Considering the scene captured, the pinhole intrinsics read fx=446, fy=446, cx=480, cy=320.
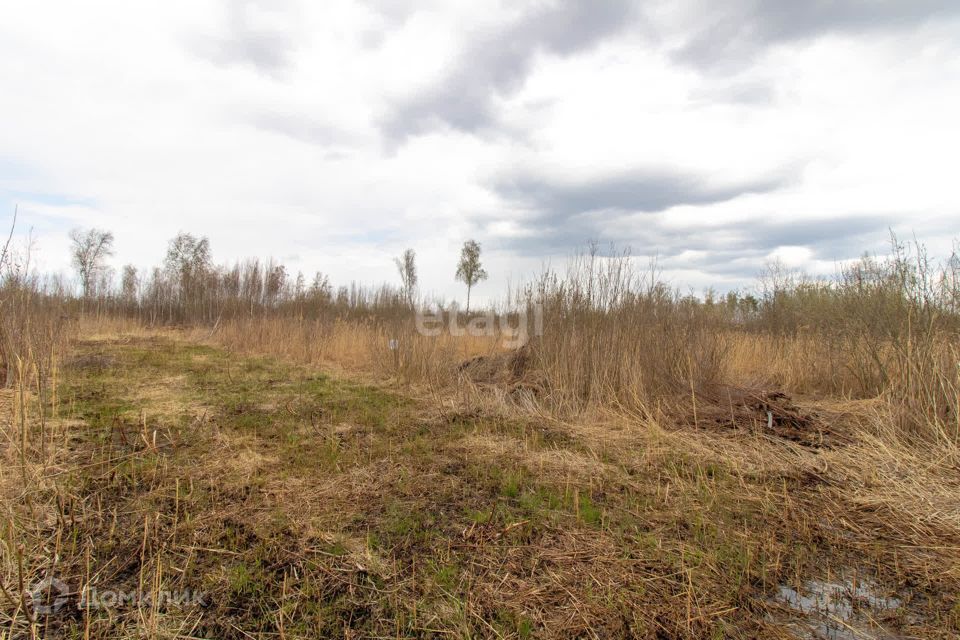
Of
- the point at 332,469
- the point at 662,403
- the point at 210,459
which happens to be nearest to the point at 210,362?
the point at 210,459

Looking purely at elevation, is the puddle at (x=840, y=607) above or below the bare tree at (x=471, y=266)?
below

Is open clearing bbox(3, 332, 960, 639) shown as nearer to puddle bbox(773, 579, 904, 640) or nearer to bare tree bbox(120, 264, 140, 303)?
puddle bbox(773, 579, 904, 640)

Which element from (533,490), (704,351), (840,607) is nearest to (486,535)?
(533,490)

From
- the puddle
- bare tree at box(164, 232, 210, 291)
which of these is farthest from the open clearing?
bare tree at box(164, 232, 210, 291)

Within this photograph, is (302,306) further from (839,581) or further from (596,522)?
(839,581)

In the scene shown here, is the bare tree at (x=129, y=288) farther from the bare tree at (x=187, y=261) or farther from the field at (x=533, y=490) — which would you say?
the field at (x=533, y=490)

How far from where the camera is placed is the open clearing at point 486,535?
6.16ft

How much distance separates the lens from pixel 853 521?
9.47 feet

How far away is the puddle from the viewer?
1846mm

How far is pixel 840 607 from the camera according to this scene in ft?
6.60

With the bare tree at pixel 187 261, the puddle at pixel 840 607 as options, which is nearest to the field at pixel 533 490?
the puddle at pixel 840 607

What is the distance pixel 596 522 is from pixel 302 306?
13.5 metres

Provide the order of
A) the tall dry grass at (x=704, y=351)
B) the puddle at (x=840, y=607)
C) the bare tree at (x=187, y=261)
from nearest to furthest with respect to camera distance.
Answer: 1. the puddle at (x=840, y=607)
2. the tall dry grass at (x=704, y=351)
3. the bare tree at (x=187, y=261)

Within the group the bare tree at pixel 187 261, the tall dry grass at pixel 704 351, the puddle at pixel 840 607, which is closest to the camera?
the puddle at pixel 840 607
